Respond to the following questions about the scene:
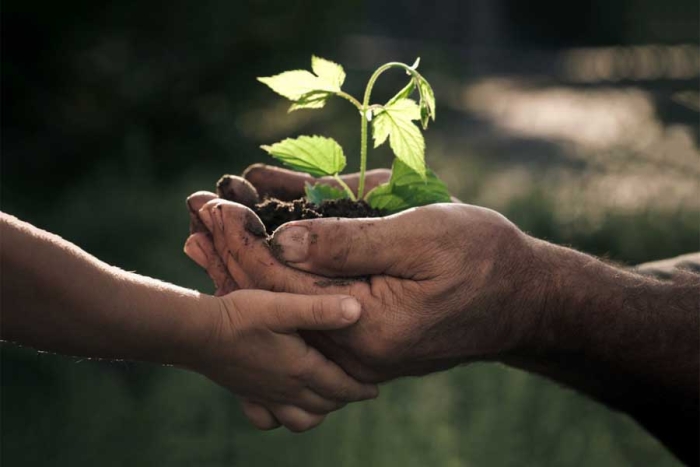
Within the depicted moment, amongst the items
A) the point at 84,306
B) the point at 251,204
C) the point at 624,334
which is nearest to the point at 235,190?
the point at 251,204

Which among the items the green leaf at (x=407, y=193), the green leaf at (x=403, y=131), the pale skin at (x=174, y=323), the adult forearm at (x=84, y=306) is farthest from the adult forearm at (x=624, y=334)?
the adult forearm at (x=84, y=306)

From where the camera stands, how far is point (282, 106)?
20.8ft

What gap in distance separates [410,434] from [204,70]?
3112 millimetres

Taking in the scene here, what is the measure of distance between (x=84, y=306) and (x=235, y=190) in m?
0.53

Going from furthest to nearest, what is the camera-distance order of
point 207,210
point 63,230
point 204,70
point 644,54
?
point 644,54, point 204,70, point 63,230, point 207,210

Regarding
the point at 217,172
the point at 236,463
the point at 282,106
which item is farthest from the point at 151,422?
the point at 282,106

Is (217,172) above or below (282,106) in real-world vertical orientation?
below

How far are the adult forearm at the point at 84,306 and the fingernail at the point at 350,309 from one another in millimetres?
A: 296

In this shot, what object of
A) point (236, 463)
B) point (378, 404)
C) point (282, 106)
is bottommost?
point (236, 463)

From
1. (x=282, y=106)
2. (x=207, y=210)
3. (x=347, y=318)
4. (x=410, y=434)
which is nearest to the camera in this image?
(x=347, y=318)

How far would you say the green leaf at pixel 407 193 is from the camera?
211 cm

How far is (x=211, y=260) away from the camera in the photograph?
86.3 inches

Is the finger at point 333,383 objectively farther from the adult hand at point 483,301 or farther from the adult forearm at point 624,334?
the adult forearm at point 624,334

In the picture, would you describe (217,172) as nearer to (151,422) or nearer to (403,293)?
(151,422)
